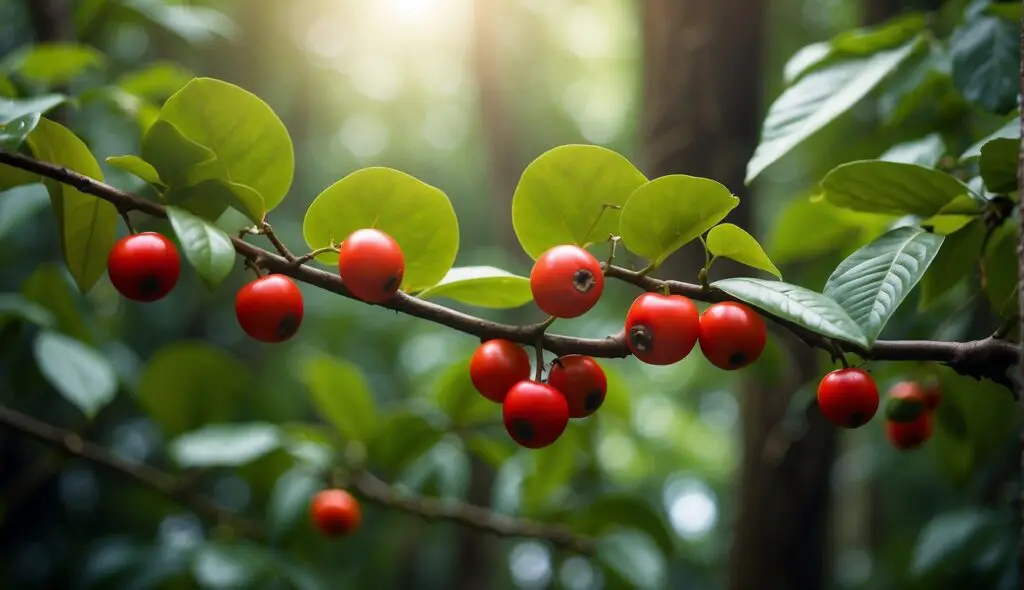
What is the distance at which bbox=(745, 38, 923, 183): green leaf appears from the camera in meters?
0.99

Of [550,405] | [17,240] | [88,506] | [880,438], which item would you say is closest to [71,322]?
[17,240]

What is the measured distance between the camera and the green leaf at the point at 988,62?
1.06m

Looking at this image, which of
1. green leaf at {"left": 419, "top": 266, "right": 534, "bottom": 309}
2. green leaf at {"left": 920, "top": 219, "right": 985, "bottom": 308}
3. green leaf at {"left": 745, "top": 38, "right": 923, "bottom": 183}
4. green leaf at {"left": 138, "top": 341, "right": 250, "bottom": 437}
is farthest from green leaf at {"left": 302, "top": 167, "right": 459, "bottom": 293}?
green leaf at {"left": 138, "top": 341, "right": 250, "bottom": 437}

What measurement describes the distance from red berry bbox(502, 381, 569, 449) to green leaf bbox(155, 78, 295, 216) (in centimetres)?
31

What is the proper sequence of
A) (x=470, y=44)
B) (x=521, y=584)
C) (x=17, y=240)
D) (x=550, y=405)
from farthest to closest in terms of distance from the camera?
(x=521, y=584)
(x=470, y=44)
(x=17, y=240)
(x=550, y=405)

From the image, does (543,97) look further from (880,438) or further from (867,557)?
(867,557)

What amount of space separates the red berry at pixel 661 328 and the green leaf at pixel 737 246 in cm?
8

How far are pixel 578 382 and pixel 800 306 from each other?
0.23 m

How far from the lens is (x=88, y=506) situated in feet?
8.60

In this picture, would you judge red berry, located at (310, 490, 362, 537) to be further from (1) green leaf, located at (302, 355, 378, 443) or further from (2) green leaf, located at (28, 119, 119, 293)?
(2) green leaf, located at (28, 119, 119, 293)

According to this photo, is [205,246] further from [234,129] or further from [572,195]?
[572,195]

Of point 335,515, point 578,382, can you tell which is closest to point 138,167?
point 578,382

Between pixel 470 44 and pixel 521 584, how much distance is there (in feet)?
7.11

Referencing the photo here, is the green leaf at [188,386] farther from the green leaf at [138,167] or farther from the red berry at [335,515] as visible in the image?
the green leaf at [138,167]
